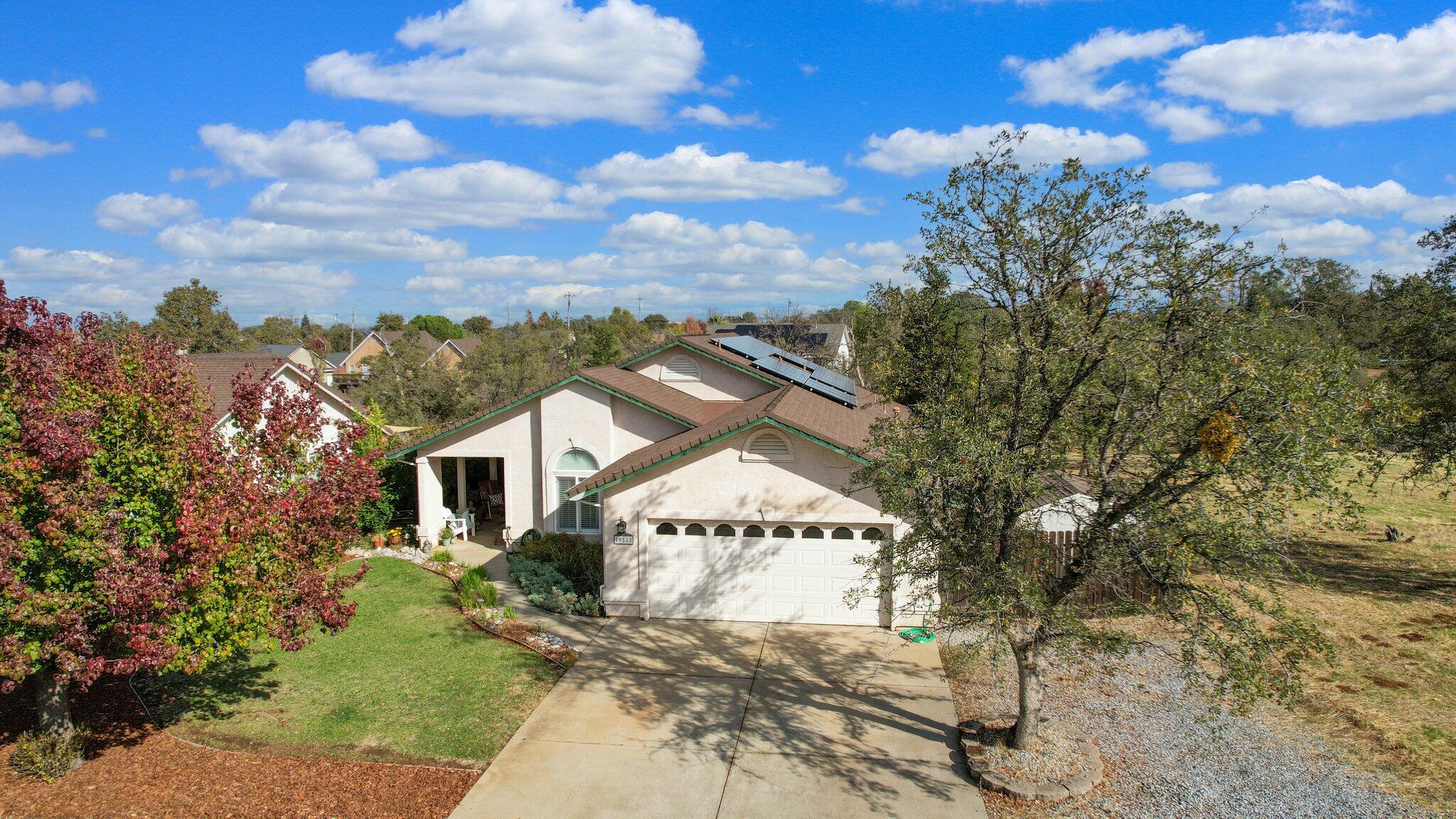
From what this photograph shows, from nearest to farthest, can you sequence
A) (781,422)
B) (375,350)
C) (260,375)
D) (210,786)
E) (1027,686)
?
(210,786) → (1027,686) → (781,422) → (260,375) → (375,350)

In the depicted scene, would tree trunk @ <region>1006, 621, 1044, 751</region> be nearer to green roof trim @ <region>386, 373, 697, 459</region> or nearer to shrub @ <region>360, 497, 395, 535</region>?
green roof trim @ <region>386, 373, 697, 459</region>

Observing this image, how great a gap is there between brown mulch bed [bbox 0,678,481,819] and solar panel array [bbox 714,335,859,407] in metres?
12.9

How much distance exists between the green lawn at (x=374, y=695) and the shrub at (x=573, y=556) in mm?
2470

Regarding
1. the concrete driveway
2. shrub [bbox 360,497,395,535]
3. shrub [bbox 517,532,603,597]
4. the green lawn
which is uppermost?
shrub [bbox 360,497,395,535]

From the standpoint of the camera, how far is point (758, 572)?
14695 millimetres

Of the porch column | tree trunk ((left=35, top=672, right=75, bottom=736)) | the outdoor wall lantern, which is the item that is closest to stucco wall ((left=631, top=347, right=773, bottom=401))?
the porch column

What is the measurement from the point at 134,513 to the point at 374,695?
4338mm

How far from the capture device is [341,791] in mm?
9156

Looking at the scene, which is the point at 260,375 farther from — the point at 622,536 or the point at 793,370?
the point at 622,536

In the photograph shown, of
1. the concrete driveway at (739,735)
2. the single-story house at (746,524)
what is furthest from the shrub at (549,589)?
the concrete driveway at (739,735)

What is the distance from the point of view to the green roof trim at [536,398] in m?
18.7

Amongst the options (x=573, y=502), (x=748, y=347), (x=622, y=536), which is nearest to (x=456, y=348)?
(x=748, y=347)

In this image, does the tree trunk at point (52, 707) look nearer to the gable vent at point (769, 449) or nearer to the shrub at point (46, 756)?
the shrub at point (46, 756)

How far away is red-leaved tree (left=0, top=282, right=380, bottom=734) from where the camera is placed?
810 cm
